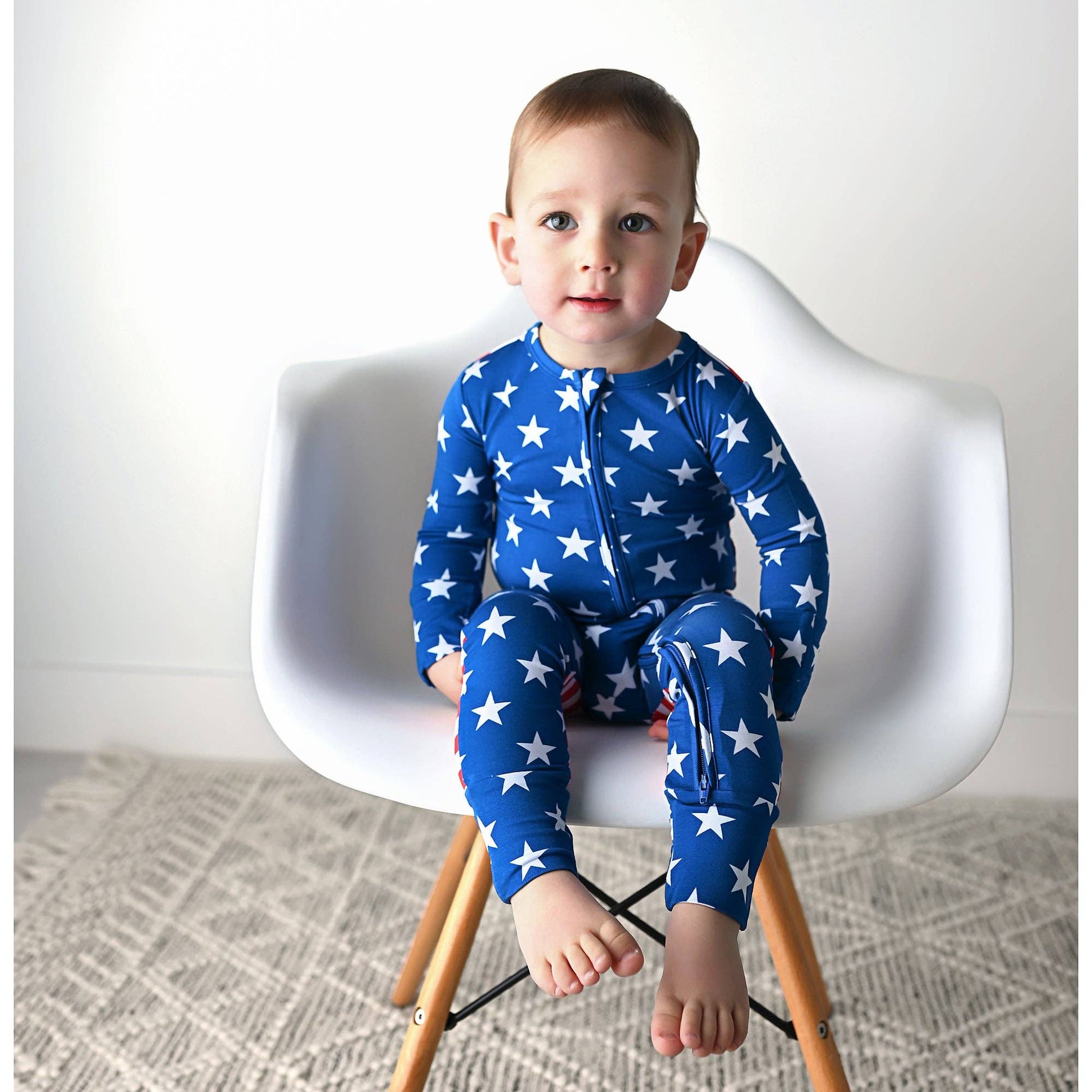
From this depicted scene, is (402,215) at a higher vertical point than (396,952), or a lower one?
higher

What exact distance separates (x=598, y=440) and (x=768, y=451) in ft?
0.42

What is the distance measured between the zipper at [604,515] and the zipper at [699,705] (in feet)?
0.39

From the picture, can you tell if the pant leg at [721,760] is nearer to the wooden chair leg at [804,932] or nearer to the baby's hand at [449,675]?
the baby's hand at [449,675]

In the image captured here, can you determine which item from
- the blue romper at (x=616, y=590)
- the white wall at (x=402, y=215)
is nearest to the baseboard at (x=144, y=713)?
the white wall at (x=402, y=215)

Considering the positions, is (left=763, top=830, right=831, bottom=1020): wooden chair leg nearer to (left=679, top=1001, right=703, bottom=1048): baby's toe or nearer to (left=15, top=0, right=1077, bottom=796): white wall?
(left=679, top=1001, right=703, bottom=1048): baby's toe

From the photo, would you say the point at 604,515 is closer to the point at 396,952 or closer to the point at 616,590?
the point at 616,590

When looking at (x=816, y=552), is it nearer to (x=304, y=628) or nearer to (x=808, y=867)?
(x=304, y=628)

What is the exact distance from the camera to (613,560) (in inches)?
37.0

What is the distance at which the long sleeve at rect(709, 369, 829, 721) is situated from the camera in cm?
87

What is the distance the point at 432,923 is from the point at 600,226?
0.67 m

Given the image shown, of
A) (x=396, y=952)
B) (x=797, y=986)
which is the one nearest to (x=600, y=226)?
(x=797, y=986)

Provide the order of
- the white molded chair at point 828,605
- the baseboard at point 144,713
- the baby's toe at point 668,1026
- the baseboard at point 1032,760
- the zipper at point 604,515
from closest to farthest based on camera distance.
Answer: the baby's toe at point 668,1026, the white molded chair at point 828,605, the zipper at point 604,515, the baseboard at point 1032,760, the baseboard at point 144,713

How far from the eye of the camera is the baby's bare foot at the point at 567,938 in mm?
705

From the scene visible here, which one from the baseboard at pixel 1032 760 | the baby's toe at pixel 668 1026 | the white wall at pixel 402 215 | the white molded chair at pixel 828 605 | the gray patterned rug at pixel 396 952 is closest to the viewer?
the baby's toe at pixel 668 1026
